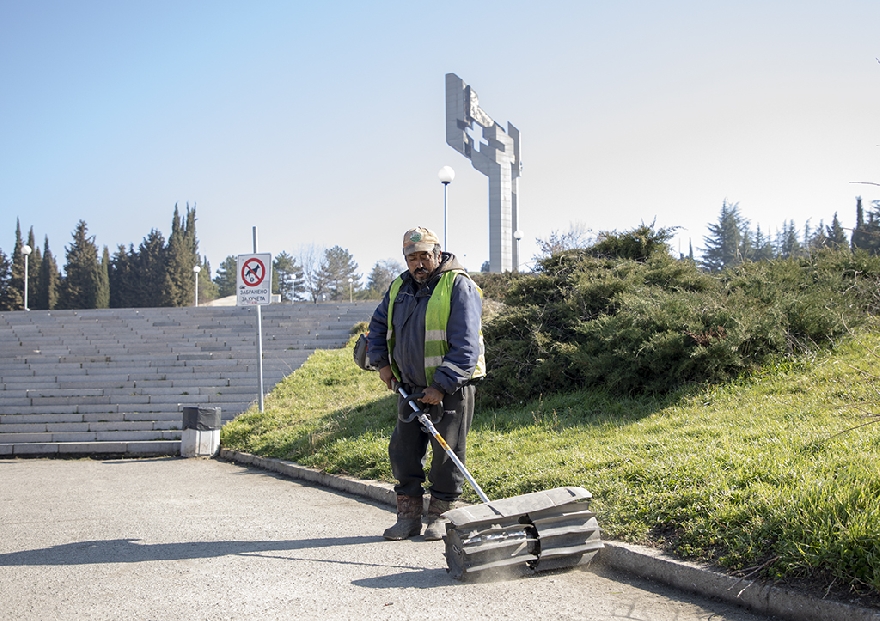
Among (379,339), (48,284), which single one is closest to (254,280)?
(379,339)

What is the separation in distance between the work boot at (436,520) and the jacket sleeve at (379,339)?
109 cm

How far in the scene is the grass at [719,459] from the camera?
13.0ft

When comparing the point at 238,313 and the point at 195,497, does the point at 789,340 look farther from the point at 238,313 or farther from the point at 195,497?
the point at 238,313

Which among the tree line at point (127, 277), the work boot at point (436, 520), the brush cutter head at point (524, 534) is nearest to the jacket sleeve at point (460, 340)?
the work boot at point (436, 520)

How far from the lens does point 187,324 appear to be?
77.7 feet

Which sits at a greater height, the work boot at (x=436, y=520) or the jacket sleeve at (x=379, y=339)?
the jacket sleeve at (x=379, y=339)

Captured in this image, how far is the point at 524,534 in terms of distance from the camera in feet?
14.6

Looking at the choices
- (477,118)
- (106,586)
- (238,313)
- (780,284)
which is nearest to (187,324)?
(238,313)

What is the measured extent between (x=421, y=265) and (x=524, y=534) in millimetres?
2061

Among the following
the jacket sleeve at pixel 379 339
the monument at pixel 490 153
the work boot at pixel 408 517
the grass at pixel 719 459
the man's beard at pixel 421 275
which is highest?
the monument at pixel 490 153

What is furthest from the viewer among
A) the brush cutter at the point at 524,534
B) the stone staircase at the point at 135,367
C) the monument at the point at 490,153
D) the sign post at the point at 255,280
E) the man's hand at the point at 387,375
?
the monument at the point at 490,153

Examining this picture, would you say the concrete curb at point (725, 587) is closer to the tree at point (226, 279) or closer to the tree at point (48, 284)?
the tree at point (48, 284)

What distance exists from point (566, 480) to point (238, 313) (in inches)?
801

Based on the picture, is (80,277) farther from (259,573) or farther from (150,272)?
(259,573)
